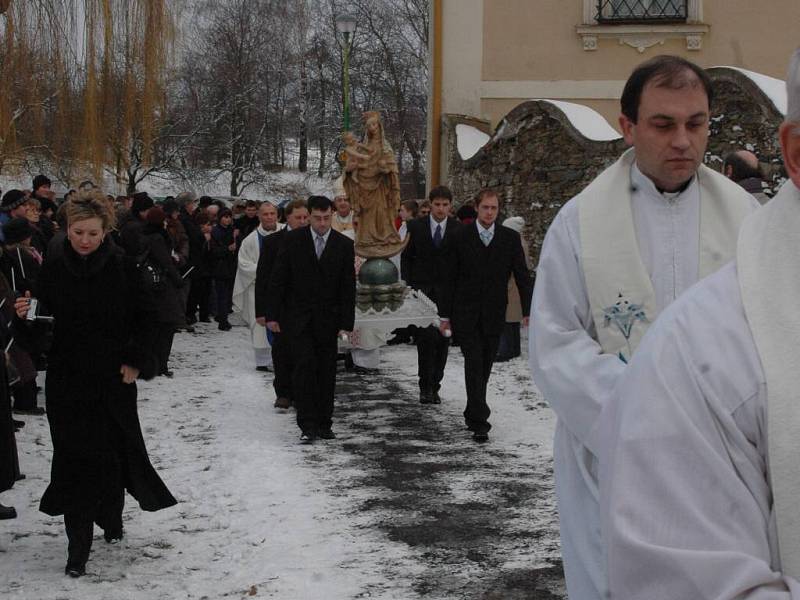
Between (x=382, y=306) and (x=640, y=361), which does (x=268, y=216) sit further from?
(x=640, y=361)

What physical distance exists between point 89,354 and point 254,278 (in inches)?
316

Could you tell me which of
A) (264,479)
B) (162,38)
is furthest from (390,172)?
(264,479)

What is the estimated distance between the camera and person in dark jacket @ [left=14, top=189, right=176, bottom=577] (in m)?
6.30

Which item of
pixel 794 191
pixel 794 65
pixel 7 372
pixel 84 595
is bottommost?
pixel 84 595

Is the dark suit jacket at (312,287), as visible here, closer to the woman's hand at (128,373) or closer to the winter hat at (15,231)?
the winter hat at (15,231)

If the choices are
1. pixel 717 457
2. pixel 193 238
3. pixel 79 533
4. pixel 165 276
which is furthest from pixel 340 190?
pixel 717 457

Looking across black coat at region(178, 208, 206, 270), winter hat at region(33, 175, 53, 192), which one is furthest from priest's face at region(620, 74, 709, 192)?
black coat at region(178, 208, 206, 270)

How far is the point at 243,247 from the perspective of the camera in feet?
47.1

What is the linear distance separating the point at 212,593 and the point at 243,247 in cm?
879

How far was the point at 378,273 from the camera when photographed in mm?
13258

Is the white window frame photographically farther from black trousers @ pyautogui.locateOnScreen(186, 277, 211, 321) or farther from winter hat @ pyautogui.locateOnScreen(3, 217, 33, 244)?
winter hat @ pyautogui.locateOnScreen(3, 217, 33, 244)

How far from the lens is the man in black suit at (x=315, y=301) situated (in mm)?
9680

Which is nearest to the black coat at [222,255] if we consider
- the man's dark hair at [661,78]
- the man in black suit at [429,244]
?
the man in black suit at [429,244]

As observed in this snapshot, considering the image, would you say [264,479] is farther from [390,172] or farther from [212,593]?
[390,172]
